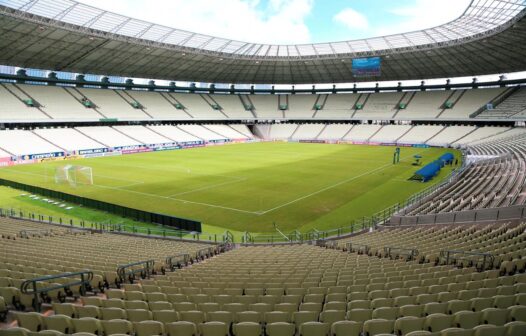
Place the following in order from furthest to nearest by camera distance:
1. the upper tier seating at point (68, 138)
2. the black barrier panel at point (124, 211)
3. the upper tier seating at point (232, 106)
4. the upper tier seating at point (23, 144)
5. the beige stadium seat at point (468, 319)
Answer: the upper tier seating at point (232, 106) < the upper tier seating at point (68, 138) < the upper tier seating at point (23, 144) < the black barrier panel at point (124, 211) < the beige stadium seat at point (468, 319)

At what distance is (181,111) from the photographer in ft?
295

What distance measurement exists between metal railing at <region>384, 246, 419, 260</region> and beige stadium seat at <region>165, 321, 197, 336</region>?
10.1 m

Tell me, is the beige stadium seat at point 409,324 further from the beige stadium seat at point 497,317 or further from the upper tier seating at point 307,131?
the upper tier seating at point 307,131

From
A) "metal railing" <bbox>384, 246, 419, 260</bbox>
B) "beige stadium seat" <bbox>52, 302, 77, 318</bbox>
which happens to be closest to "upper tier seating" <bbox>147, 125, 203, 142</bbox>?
"metal railing" <bbox>384, 246, 419, 260</bbox>

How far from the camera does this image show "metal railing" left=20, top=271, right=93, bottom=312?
767cm

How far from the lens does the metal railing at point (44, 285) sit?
767 centimetres

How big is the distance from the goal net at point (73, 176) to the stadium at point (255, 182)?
234mm

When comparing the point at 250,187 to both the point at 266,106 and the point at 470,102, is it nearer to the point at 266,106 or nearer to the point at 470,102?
the point at 470,102

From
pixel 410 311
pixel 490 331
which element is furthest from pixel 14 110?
pixel 490 331

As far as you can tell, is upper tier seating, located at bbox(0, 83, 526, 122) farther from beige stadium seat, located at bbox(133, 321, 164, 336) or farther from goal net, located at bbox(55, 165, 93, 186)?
beige stadium seat, located at bbox(133, 321, 164, 336)

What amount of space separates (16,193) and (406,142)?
7437 cm

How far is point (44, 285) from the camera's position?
28.8 feet

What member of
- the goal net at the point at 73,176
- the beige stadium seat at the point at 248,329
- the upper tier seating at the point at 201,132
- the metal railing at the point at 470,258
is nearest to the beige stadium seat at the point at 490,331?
the beige stadium seat at the point at 248,329

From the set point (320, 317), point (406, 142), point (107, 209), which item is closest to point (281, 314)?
point (320, 317)
